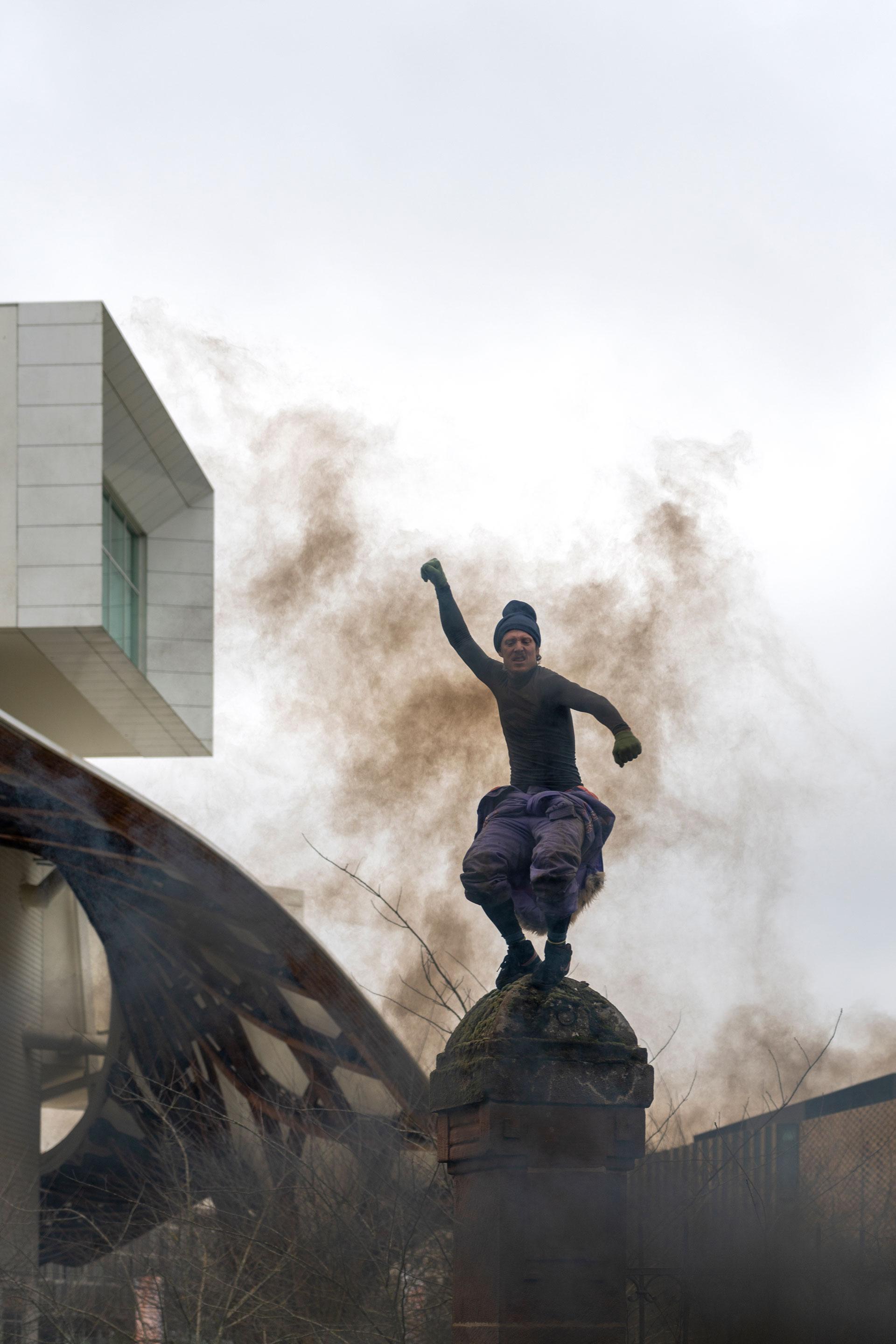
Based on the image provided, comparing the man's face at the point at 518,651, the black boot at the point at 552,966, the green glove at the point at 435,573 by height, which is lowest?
the black boot at the point at 552,966

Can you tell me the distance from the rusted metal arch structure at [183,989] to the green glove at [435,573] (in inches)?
352

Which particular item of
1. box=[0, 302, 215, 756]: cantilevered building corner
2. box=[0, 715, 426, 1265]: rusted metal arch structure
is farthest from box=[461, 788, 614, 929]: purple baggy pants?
box=[0, 302, 215, 756]: cantilevered building corner

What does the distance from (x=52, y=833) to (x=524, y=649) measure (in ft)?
37.1

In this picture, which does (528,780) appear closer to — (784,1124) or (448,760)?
(448,760)

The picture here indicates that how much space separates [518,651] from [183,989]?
14099 mm

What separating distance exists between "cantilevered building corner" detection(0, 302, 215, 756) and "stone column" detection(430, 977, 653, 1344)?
1582cm

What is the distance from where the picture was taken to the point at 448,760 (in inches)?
480

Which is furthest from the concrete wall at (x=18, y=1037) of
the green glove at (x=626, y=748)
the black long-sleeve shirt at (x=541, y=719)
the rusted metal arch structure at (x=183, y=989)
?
the green glove at (x=626, y=748)

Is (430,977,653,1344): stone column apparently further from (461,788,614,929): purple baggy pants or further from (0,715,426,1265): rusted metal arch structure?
(0,715,426,1265): rusted metal arch structure

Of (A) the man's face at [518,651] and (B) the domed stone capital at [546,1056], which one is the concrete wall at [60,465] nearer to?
(A) the man's face at [518,651]

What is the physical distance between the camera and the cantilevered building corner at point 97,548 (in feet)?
68.5

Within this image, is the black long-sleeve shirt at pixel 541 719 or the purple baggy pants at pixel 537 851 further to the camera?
the black long-sleeve shirt at pixel 541 719

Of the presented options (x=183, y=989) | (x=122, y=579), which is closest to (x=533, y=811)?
(x=183, y=989)

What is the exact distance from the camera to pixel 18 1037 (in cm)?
2097
